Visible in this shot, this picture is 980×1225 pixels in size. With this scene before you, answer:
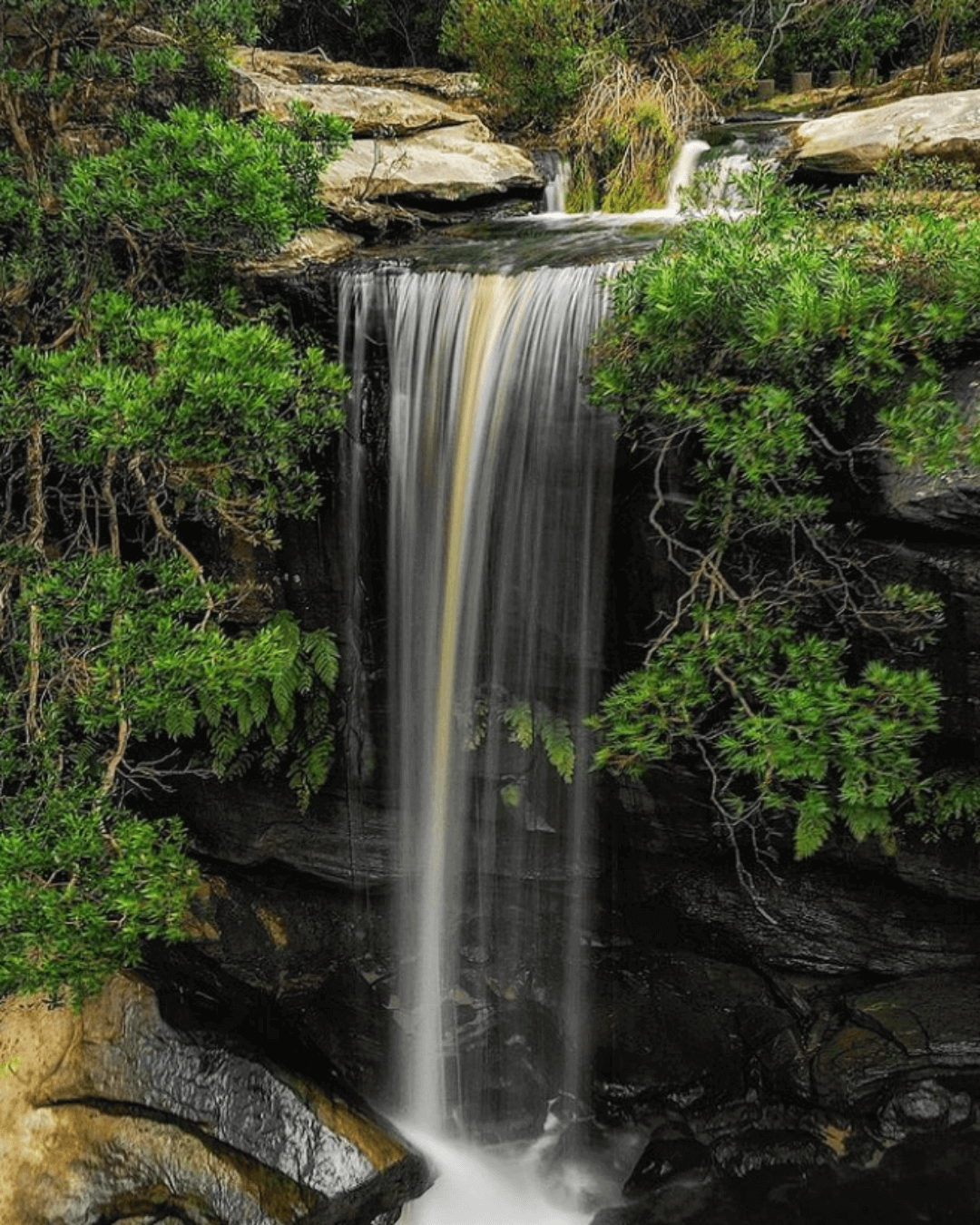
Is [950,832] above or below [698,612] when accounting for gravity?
below

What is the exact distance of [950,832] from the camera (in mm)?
5391

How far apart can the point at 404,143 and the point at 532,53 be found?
79.0 inches

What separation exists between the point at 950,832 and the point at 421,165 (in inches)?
288

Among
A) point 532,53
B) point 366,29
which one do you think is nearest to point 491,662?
point 532,53

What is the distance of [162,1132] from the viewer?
5750 mm

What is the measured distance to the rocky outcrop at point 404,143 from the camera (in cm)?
826

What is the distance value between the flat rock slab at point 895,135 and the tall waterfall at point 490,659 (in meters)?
3.02

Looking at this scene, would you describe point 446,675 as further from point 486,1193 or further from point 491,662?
point 486,1193

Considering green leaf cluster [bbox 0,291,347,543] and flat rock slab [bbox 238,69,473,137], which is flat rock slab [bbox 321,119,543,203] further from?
green leaf cluster [bbox 0,291,347,543]

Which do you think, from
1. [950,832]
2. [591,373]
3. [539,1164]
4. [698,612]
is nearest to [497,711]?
[698,612]

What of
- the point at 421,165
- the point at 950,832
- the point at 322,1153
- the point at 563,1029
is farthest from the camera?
the point at 421,165

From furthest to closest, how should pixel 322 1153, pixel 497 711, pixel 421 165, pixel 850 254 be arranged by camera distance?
1. pixel 421 165
2. pixel 497 711
3. pixel 322 1153
4. pixel 850 254

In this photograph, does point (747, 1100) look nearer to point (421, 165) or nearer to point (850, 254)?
point (850, 254)

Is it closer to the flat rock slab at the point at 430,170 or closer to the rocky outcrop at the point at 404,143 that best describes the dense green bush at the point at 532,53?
the rocky outcrop at the point at 404,143
